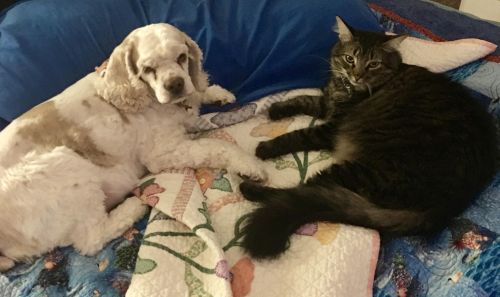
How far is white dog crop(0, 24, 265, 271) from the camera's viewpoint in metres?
1.62

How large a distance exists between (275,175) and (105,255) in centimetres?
73

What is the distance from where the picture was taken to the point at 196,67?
1842 millimetres

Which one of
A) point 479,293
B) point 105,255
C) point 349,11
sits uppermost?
point 349,11

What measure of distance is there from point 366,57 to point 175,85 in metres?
0.82

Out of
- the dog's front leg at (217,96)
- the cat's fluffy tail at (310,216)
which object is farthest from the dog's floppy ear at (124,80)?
the cat's fluffy tail at (310,216)

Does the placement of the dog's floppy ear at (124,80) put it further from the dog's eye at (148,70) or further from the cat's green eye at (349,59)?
the cat's green eye at (349,59)

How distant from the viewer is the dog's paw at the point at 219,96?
6.92ft

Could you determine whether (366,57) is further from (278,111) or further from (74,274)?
(74,274)

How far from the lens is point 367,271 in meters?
1.54

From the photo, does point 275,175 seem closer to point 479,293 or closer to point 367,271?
point 367,271

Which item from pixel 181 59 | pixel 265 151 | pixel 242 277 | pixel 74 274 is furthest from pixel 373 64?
pixel 74 274

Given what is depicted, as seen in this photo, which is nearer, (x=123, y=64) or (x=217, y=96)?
(x=123, y=64)

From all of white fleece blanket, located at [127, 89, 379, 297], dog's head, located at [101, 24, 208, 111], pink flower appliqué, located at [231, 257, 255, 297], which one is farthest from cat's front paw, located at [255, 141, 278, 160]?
pink flower appliqué, located at [231, 257, 255, 297]

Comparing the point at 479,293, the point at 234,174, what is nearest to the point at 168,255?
the point at 234,174
